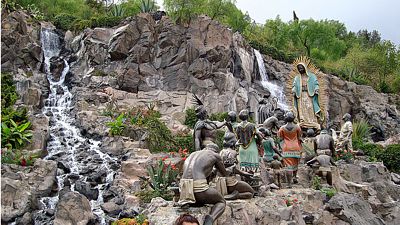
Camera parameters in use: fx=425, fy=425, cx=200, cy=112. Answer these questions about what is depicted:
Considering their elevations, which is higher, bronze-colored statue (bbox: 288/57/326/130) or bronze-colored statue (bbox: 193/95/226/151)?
bronze-colored statue (bbox: 288/57/326/130)

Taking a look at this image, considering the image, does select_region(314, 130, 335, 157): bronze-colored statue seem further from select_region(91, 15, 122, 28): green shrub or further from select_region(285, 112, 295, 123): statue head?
select_region(91, 15, 122, 28): green shrub

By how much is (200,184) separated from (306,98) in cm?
903

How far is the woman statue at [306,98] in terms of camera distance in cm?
1416

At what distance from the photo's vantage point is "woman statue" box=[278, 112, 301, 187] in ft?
34.1

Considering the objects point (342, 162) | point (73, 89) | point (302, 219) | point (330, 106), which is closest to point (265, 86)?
point (330, 106)

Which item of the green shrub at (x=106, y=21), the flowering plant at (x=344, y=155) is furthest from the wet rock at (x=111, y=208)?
the green shrub at (x=106, y=21)

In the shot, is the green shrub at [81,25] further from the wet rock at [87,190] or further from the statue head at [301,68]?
the wet rock at [87,190]

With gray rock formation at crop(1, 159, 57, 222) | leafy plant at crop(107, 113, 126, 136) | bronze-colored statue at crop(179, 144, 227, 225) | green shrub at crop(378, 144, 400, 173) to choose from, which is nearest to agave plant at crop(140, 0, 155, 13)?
leafy plant at crop(107, 113, 126, 136)

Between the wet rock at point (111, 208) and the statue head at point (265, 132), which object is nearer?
the statue head at point (265, 132)

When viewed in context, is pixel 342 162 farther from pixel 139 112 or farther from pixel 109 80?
pixel 109 80

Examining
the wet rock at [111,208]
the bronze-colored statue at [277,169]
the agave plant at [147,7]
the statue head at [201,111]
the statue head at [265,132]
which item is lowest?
the wet rock at [111,208]

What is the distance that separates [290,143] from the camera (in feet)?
34.4

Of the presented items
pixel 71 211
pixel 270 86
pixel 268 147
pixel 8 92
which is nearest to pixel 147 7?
pixel 270 86

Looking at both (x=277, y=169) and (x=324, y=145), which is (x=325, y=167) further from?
(x=277, y=169)
